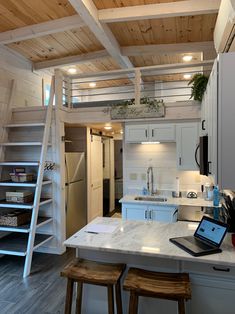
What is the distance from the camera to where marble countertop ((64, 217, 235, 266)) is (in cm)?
177

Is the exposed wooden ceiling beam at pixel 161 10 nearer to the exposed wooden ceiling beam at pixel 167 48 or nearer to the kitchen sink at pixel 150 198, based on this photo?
the exposed wooden ceiling beam at pixel 167 48

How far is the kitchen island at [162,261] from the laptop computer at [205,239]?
0.05 m

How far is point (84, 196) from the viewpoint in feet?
16.5

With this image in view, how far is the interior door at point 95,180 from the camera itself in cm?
530

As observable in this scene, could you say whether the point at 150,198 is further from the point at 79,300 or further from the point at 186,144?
the point at 79,300

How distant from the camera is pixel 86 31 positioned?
12.2ft

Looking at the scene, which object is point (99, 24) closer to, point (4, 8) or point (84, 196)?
point (4, 8)

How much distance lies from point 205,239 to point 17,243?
2.81m

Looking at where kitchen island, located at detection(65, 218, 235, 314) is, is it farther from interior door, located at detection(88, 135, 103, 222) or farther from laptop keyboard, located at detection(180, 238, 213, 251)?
interior door, located at detection(88, 135, 103, 222)

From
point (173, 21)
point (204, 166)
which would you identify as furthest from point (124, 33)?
point (204, 166)

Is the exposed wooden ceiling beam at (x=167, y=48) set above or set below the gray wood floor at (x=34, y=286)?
Result: above

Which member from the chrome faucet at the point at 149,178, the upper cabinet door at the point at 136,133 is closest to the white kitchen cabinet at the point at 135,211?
the chrome faucet at the point at 149,178

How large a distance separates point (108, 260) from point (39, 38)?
3463mm

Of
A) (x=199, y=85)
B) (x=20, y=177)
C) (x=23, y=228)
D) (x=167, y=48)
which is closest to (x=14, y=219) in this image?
(x=23, y=228)
